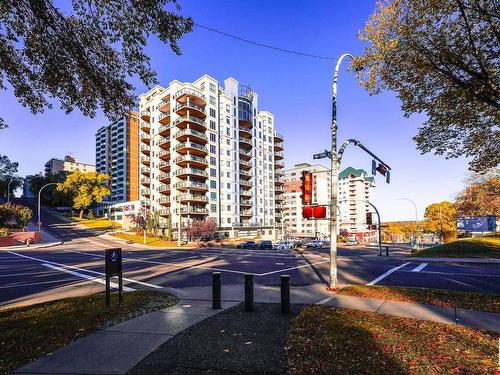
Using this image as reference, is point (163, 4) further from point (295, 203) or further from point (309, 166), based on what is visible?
point (309, 166)

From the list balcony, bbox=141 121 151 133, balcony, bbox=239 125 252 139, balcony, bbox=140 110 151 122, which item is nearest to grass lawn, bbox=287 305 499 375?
balcony, bbox=239 125 252 139

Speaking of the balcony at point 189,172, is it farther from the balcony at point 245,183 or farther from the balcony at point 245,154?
the balcony at point 245,154

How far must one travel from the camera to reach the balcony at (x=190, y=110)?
5344 cm

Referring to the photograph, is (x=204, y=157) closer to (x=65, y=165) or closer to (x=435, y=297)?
(x=435, y=297)

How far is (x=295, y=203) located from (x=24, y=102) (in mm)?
118577

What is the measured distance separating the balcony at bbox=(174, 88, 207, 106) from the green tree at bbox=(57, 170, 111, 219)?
32509 millimetres

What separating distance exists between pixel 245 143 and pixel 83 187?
134ft

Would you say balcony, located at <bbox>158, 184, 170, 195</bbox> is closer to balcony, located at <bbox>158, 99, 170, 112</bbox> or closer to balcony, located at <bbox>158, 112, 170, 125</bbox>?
balcony, located at <bbox>158, 112, 170, 125</bbox>

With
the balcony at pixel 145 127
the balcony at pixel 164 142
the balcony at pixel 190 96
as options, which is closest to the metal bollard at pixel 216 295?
the balcony at pixel 190 96

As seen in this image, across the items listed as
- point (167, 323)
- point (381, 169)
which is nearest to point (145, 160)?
point (381, 169)

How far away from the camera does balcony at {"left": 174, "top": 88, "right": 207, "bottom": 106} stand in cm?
5386

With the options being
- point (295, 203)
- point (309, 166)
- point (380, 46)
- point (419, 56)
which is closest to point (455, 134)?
point (419, 56)

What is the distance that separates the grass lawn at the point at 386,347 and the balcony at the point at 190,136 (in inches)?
1946

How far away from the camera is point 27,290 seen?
11.3 m
